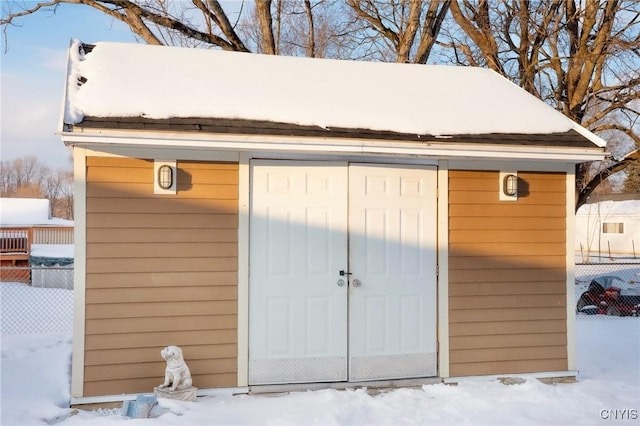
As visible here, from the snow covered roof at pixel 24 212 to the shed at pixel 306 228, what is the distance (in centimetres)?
2437

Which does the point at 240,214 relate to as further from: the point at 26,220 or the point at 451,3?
the point at 26,220

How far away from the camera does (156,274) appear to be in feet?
16.0

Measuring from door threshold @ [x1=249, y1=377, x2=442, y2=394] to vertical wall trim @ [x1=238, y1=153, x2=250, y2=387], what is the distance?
20 centimetres

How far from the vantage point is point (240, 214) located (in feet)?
16.6

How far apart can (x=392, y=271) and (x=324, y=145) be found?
1483 mm

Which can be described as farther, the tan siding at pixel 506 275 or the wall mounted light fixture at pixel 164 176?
the tan siding at pixel 506 275

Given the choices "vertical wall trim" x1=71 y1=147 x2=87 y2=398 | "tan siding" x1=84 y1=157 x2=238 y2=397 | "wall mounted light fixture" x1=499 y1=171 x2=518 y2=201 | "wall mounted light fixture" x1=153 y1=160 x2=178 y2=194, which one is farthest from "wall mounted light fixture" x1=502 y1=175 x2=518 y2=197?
"vertical wall trim" x1=71 y1=147 x2=87 y2=398

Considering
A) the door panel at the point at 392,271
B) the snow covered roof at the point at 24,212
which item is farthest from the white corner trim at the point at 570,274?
the snow covered roof at the point at 24,212

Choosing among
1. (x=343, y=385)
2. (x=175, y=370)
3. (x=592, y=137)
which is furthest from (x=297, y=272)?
(x=592, y=137)

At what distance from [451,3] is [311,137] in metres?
9.87

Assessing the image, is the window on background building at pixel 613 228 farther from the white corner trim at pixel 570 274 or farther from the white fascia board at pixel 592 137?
the white fascia board at pixel 592 137

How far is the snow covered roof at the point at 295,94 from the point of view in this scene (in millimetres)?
4930

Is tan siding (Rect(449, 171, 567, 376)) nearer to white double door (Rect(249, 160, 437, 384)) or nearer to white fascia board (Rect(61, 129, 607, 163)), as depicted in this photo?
white double door (Rect(249, 160, 437, 384))

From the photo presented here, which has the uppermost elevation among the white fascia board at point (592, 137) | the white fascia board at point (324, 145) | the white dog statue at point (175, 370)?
the white fascia board at point (592, 137)
